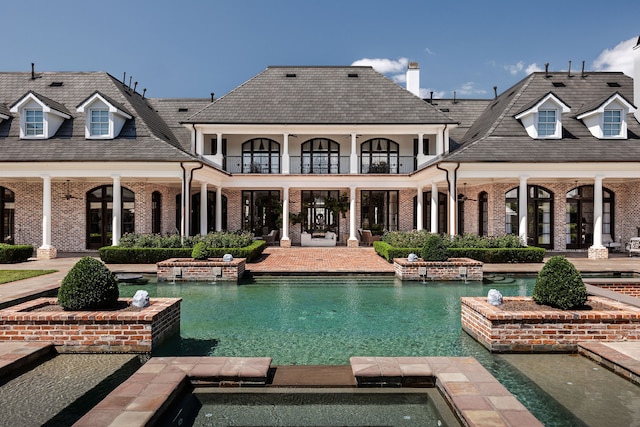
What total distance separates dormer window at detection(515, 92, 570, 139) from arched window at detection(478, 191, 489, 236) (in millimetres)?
3581

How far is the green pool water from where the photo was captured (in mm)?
5242

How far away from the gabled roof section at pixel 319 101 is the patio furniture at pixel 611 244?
30.1ft

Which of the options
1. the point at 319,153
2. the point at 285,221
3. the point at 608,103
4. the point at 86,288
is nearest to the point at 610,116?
the point at 608,103

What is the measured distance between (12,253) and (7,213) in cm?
574

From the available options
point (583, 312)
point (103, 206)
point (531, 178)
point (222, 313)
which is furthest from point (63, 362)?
point (531, 178)

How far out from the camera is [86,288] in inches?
231

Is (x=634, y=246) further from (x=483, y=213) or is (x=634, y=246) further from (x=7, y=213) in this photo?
(x=7, y=213)

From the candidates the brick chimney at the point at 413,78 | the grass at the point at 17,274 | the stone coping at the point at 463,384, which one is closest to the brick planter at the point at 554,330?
the stone coping at the point at 463,384

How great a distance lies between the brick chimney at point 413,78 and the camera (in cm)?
2400

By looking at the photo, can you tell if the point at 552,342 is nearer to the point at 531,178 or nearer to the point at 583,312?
the point at 583,312

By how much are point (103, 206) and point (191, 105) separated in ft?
29.8

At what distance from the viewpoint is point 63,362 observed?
5.07 meters

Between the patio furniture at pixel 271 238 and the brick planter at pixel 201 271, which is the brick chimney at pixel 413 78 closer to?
the patio furniture at pixel 271 238

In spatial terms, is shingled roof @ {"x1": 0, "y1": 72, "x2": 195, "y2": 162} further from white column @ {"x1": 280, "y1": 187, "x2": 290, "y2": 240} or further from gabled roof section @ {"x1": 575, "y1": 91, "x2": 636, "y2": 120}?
gabled roof section @ {"x1": 575, "y1": 91, "x2": 636, "y2": 120}
